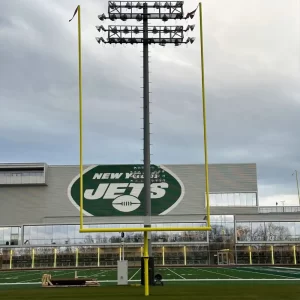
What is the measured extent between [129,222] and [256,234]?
12.5 m

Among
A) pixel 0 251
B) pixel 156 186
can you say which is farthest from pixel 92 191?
pixel 0 251

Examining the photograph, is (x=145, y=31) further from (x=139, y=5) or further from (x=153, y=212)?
(x=153, y=212)


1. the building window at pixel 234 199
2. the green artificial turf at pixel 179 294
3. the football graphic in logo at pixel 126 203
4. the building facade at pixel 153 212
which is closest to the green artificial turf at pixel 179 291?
the green artificial turf at pixel 179 294

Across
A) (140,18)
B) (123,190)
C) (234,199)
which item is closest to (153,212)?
(123,190)

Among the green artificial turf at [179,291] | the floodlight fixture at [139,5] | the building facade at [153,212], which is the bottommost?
the green artificial turf at [179,291]

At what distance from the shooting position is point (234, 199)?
5131 centimetres

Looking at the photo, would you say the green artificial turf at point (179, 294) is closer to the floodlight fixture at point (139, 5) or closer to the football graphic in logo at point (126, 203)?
the floodlight fixture at point (139, 5)

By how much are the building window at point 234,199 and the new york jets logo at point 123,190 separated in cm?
382

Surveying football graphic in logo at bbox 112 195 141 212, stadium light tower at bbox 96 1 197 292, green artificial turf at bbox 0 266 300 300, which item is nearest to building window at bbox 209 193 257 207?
football graphic in logo at bbox 112 195 141 212

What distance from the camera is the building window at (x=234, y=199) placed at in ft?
168

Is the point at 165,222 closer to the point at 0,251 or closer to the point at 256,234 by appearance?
the point at 256,234

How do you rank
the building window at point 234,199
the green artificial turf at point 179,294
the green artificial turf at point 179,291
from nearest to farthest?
the green artificial turf at point 179,294 < the green artificial turf at point 179,291 < the building window at point 234,199

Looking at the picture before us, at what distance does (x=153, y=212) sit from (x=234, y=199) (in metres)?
8.85

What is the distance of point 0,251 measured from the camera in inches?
1906
